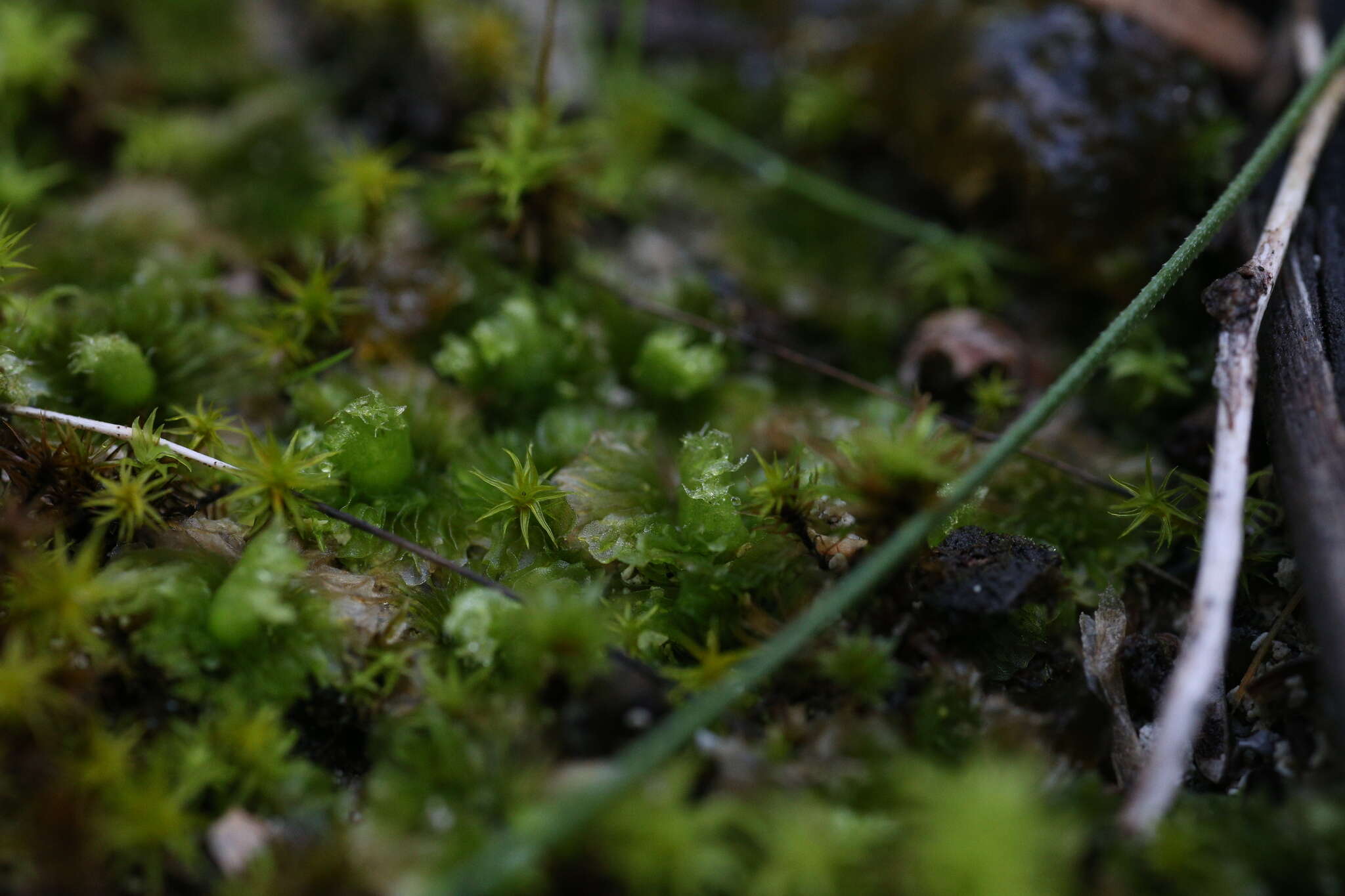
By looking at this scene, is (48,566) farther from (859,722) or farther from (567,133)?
(567,133)

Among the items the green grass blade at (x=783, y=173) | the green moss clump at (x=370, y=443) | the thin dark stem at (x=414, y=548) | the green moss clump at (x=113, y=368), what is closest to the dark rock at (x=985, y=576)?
the thin dark stem at (x=414, y=548)

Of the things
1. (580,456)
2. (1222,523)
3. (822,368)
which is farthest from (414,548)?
(1222,523)

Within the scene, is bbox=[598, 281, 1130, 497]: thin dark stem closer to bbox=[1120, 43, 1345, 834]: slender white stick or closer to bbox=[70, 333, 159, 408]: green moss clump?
bbox=[1120, 43, 1345, 834]: slender white stick

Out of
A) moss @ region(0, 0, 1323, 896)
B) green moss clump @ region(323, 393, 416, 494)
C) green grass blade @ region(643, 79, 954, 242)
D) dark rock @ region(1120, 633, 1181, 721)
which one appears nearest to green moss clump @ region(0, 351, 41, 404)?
moss @ region(0, 0, 1323, 896)

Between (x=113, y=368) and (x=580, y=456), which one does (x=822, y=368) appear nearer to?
(x=580, y=456)

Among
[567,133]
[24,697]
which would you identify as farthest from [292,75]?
[24,697]

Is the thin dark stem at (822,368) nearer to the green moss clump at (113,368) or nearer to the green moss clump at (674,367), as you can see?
the green moss clump at (674,367)

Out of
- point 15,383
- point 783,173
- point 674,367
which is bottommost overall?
point 15,383
